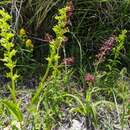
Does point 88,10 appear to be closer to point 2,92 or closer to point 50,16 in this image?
point 50,16

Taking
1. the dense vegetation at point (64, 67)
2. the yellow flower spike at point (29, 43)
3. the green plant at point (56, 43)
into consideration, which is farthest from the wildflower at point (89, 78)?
the yellow flower spike at point (29, 43)

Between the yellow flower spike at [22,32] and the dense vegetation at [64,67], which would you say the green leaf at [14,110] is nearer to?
the dense vegetation at [64,67]

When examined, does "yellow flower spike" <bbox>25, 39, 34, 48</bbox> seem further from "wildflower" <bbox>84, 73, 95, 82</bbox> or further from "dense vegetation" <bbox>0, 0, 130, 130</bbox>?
"wildflower" <bbox>84, 73, 95, 82</bbox>

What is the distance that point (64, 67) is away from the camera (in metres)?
2.53

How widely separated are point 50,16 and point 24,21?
0.17 m

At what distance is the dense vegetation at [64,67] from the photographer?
7.31 ft

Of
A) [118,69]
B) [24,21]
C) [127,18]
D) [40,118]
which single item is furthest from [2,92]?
[127,18]

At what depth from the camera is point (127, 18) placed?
268 centimetres

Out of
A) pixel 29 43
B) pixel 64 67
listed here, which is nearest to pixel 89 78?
pixel 64 67

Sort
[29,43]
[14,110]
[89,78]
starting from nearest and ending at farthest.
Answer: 1. [14,110]
2. [89,78]
3. [29,43]

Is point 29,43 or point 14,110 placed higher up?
point 29,43

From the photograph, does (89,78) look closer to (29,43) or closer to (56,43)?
(56,43)

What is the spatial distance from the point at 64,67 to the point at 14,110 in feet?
1.68

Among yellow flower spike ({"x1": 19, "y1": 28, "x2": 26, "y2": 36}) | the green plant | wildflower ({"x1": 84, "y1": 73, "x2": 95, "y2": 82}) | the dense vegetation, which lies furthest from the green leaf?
yellow flower spike ({"x1": 19, "y1": 28, "x2": 26, "y2": 36})
